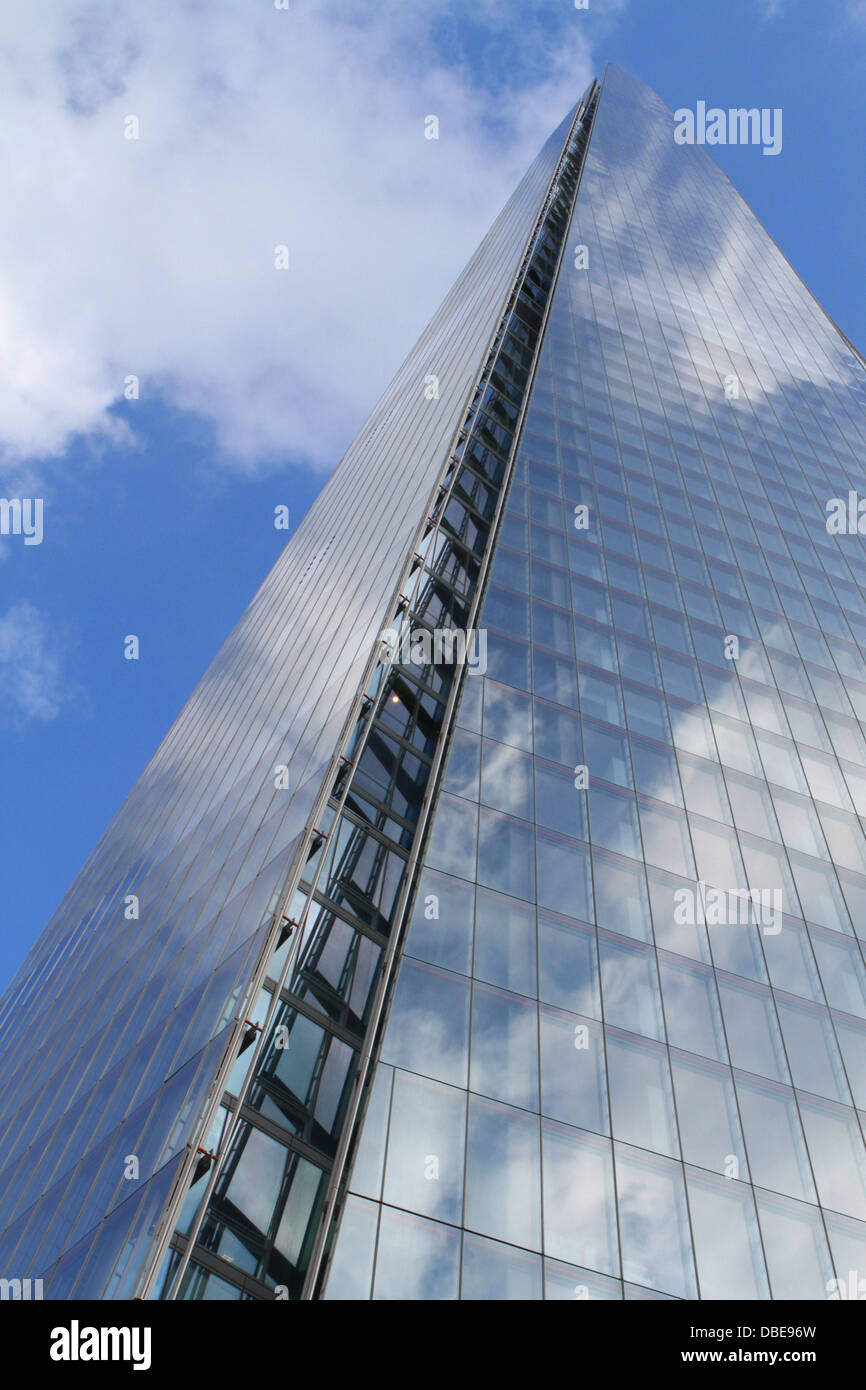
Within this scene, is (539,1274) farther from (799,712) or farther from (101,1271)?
(799,712)

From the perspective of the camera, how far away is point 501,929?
2078 centimetres

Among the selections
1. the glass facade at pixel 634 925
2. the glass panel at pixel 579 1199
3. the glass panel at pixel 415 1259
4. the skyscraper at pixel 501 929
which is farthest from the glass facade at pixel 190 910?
the glass panel at pixel 579 1199

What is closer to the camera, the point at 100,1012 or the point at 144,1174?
the point at 144,1174

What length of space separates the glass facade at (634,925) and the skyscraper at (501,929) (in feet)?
0.25

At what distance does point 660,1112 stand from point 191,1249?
809cm

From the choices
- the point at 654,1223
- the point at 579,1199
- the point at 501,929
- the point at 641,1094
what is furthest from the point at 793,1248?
the point at 501,929

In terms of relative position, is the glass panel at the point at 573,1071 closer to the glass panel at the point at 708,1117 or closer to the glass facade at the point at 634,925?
the glass facade at the point at 634,925

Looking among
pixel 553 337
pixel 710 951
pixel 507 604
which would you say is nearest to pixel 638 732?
pixel 507 604

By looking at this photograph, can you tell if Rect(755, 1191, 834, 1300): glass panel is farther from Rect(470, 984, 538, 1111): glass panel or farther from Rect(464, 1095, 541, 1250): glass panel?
Rect(470, 984, 538, 1111): glass panel

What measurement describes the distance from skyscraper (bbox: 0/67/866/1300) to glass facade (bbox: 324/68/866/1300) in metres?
0.08

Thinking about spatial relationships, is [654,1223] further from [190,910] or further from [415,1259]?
[190,910]

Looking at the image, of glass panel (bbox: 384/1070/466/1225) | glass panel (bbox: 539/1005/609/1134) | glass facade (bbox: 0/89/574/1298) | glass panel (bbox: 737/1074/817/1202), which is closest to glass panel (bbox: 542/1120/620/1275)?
glass panel (bbox: 539/1005/609/1134)
